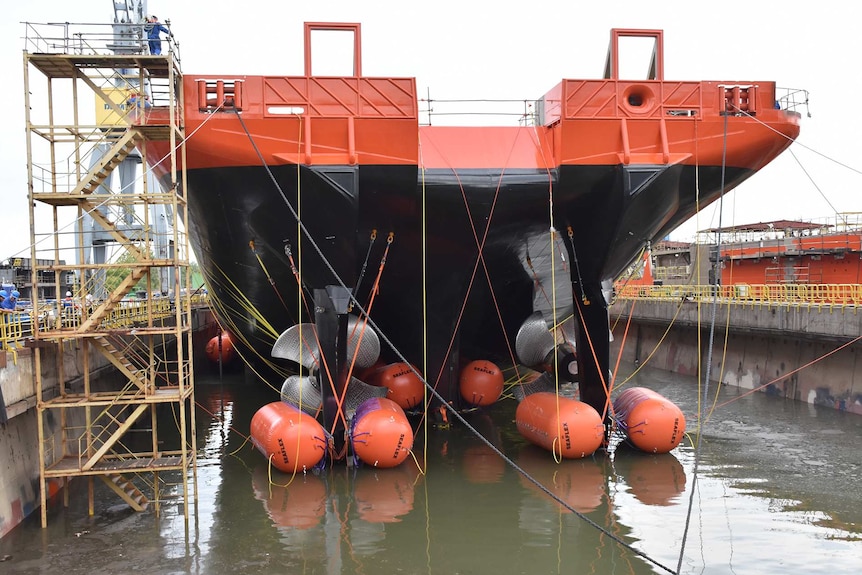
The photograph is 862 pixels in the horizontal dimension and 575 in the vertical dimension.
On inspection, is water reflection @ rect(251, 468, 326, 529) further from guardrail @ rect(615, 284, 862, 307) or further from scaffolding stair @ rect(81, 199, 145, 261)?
guardrail @ rect(615, 284, 862, 307)

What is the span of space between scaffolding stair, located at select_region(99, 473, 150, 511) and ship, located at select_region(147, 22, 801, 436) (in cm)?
361

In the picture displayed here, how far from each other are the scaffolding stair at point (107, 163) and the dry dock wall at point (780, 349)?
9.97m

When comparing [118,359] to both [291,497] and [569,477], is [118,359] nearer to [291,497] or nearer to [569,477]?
[291,497]

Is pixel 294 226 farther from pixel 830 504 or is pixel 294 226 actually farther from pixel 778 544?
pixel 830 504

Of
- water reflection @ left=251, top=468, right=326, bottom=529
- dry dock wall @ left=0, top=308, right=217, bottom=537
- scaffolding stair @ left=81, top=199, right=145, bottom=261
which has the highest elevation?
scaffolding stair @ left=81, top=199, right=145, bottom=261

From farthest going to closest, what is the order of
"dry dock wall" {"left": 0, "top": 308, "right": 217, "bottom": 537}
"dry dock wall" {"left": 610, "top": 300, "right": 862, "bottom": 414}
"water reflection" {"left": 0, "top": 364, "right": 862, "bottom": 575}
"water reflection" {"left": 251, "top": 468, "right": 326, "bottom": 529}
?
"dry dock wall" {"left": 610, "top": 300, "right": 862, "bottom": 414} → "water reflection" {"left": 251, "top": 468, "right": 326, "bottom": 529} → "dry dock wall" {"left": 0, "top": 308, "right": 217, "bottom": 537} → "water reflection" {"left": 0, "top": 364, "right": 862, "bottom": 575}

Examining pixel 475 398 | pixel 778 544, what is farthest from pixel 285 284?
pixel 778 544

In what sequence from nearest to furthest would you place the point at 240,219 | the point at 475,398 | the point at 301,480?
the point at 301,480 → the point at 240,219 → the point at 475,398

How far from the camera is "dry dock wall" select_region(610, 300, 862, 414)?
17047mm

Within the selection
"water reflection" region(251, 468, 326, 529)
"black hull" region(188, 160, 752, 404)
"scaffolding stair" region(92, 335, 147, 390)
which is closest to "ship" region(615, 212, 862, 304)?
"black hull" region(188, 160, 752, 404)

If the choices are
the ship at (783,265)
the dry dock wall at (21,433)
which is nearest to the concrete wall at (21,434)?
the dry dock wall at (21,433)

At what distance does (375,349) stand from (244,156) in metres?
4.84

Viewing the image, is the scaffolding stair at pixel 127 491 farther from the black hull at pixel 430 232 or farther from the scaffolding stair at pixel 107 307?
the black hull at pixel 430 232

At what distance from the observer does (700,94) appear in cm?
1277
